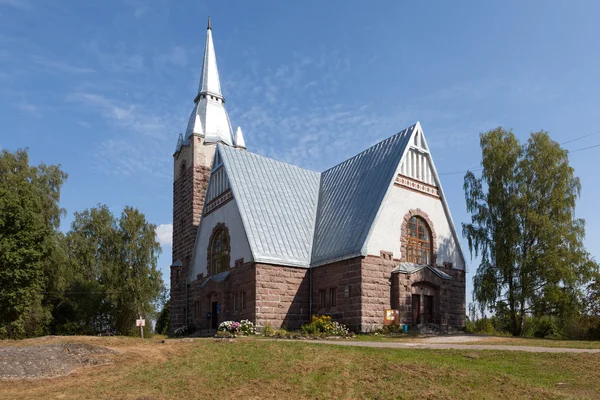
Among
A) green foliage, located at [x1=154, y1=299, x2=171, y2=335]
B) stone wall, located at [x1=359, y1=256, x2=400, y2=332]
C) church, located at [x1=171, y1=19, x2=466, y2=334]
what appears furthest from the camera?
green foliage, located at [x1=154, y1=299, x2=171, y2=335]

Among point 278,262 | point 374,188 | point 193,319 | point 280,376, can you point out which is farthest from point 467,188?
point 280,376

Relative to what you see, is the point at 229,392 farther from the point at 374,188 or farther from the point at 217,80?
the point at 217,80

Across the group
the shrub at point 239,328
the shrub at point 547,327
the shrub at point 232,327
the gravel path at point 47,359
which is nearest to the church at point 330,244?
the shrub at point 239,328

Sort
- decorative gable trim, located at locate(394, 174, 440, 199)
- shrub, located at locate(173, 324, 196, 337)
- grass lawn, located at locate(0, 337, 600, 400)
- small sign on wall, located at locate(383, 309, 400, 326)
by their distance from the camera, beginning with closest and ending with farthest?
grass lawn, located at locate(0, 337, 600, 400), small sign on wall, located at locate(383, 309, 400, 326), decorative gable trim, located at locate(394, 174, 440, 199), shrub, located at locate(173, 324, 196, 337)

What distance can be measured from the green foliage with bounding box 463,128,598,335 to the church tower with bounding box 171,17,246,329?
1738 cm

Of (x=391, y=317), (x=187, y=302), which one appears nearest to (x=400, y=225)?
(x=391, y=317)

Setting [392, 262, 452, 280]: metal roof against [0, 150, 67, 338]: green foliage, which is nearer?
[392, 262, 452, 280]: metal roof

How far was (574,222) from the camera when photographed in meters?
30.9

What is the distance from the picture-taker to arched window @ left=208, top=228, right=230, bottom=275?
3072 cm

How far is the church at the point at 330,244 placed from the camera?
26.1 metres

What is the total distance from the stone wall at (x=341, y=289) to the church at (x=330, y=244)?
5cm

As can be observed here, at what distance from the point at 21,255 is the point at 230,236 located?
Result: 16.6 meters

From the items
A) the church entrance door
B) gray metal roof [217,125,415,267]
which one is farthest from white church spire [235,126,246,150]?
the church entrance door

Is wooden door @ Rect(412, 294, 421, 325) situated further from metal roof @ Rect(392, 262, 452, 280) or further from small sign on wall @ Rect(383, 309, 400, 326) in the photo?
small sign on wall @ Rect(383, 309, 400, 326)
